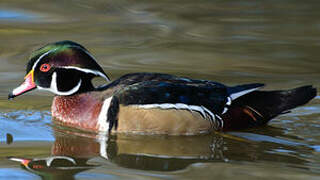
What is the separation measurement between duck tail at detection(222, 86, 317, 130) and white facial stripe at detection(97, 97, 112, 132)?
1.18 meters

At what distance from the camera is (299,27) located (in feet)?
38.8

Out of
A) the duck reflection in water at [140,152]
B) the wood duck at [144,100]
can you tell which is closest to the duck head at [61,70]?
the wood duck at [144,100]

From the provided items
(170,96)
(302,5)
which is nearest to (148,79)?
(170,96)

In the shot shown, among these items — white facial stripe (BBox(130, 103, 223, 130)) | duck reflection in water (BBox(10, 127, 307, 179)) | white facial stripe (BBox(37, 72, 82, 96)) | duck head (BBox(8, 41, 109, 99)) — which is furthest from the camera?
white facial stripe (BBox(37, 72, 82, 96))

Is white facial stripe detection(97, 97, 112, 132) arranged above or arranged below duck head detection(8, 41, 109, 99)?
below

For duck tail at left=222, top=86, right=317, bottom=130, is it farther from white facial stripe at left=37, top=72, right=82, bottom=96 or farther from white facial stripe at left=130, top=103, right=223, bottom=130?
white facial stripe at left=37, top=72, right=82, bottom=96

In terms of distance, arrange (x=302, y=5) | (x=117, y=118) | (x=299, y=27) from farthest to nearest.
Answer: (x=302, y=5), (x=299, y=27), (x=117, y=118)

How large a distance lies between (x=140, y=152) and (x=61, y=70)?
58.3 inches

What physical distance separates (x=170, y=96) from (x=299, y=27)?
4765mm

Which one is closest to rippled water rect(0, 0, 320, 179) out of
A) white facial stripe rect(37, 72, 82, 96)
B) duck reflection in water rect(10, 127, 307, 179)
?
duck reflection in water rect(10, 127, 307, 179)

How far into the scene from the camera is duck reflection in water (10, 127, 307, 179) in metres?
6.57

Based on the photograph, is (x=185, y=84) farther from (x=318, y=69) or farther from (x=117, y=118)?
(x=318, y=69)

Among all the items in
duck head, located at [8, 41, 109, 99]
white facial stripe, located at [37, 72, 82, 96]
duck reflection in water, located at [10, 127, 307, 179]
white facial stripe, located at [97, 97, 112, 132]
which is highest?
duck head, located at [8, 41, 109, 99]

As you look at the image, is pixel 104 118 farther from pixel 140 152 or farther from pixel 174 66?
pixel 174 66
